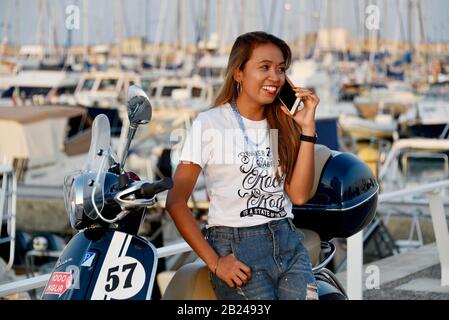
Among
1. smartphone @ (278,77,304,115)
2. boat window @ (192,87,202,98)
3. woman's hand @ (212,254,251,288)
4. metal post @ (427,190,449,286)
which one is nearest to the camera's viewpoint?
woman's hand @ (212,254,251,288)

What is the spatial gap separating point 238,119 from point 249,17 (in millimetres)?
30584

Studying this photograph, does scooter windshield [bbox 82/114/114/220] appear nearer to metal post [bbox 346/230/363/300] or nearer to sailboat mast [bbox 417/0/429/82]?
metal post [bbox 346/230/363/300]

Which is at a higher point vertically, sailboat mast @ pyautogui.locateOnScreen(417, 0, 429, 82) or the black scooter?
the black scooter

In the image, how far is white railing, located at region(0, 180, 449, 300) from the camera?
12.3 feet

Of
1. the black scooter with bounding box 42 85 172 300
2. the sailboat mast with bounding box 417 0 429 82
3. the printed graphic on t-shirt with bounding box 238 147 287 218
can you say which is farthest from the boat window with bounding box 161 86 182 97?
the black scooter with bounding box 42 85 172 300

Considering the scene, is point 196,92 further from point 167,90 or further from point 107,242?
point 107,242

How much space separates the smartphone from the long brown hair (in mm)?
48

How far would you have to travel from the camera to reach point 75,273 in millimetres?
2893

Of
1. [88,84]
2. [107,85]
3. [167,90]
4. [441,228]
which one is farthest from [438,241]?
[88,84]

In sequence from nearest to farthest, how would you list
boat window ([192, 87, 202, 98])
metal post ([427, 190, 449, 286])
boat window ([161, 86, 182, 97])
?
metal post ([427, 190, 449, 286])
boat window ([192, 87, 202, 98])
boat window ([161, 86, 182, 97])

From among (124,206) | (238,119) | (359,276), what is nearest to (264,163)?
(238,119)

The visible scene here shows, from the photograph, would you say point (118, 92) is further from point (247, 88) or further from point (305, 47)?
point (247, 88)

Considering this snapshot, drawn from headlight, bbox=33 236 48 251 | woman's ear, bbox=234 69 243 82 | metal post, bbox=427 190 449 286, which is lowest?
headlight, bbox=33 236 48 251

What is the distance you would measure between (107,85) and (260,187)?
97.0 ft
